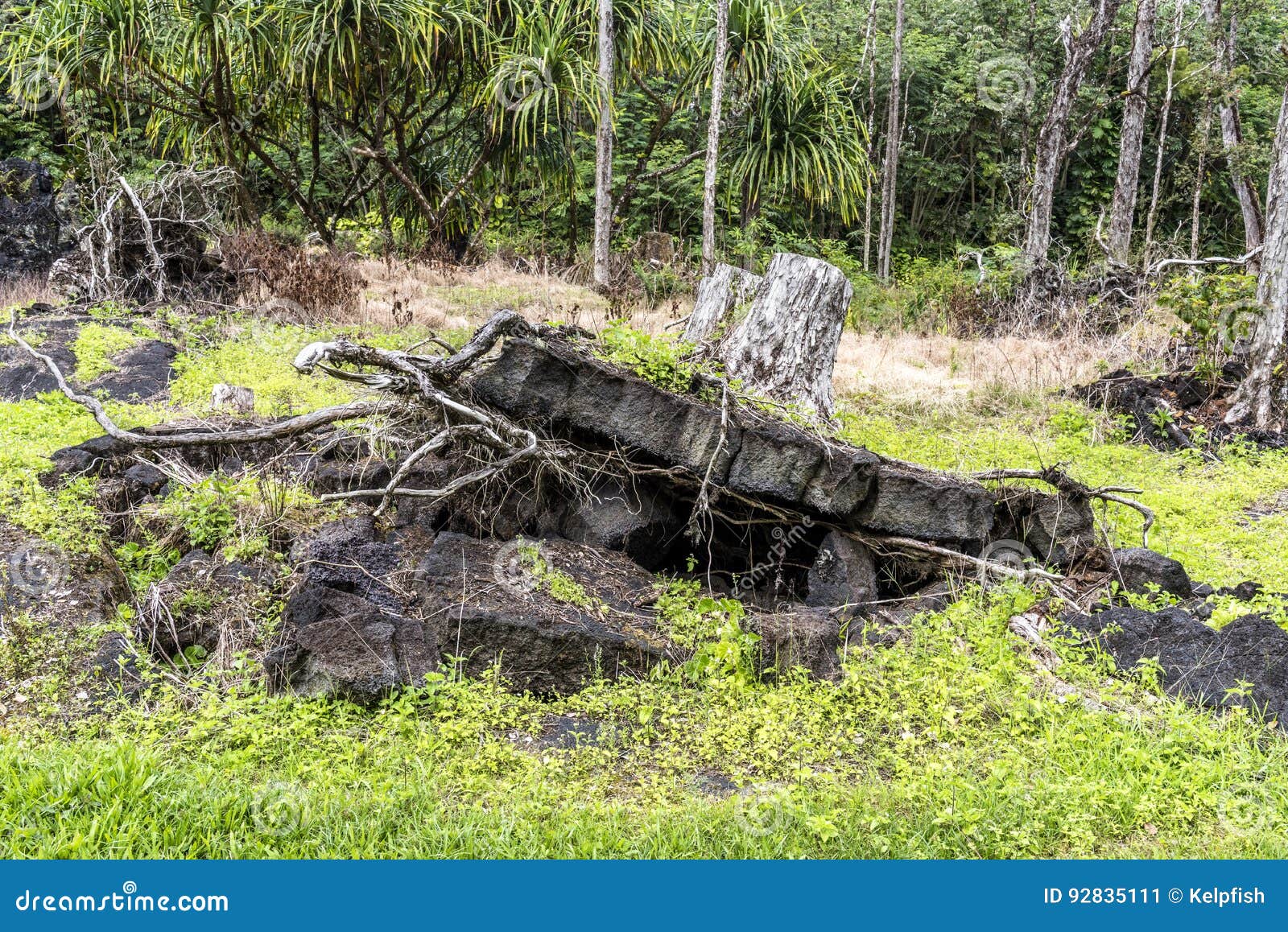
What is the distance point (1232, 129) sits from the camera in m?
16.3

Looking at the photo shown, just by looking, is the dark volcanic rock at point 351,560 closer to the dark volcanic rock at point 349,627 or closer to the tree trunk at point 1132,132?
the dark volcanic rock at point 349,627

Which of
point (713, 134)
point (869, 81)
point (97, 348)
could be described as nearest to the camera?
point (97, 348)

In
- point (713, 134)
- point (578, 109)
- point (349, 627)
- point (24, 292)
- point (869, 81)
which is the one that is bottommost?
point (349, 627)

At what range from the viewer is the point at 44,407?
6586 mm

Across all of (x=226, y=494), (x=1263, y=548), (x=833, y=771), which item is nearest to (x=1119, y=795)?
(x=833, y=771)

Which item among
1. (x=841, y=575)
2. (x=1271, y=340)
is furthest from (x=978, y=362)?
(x=841, y=575)

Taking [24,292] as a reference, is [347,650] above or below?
below

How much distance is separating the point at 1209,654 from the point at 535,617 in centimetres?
270

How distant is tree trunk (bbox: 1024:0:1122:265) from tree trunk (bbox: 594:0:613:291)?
5851 mm

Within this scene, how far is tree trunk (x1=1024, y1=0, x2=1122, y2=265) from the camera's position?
1293 cm

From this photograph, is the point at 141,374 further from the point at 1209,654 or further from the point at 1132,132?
the point at 1132,132

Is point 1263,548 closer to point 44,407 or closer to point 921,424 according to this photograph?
point 921,424

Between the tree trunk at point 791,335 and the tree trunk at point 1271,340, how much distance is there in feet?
15.5

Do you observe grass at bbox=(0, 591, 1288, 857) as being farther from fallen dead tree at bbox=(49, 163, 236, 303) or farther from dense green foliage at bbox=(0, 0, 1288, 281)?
dense green foliage at bbox=(0, 0, 1288, 281)
